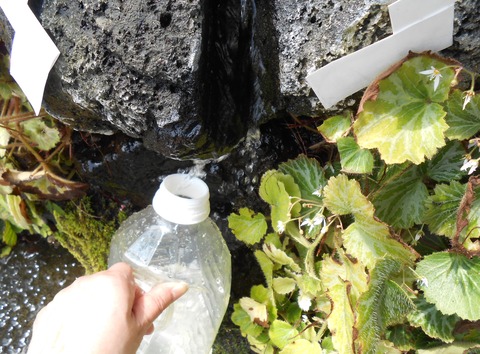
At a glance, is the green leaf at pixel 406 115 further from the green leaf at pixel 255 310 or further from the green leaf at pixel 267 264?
the green leaf at pixel 255 310

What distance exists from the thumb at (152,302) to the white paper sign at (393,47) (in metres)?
0.50

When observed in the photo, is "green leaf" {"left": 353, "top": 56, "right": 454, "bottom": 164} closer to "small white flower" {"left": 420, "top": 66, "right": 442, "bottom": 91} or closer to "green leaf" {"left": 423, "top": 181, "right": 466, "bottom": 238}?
"small white flower" {"left": 420, "top": 66, "right": 442, "bottom": 91}

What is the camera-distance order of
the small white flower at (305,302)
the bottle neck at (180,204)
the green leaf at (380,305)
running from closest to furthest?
the green leaf at (380,305) < the bottle neck at (180,204) < the small white flower at (305,302)

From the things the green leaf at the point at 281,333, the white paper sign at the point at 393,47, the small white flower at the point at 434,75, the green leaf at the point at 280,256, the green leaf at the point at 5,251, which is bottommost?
the green leaf at the point at 281,333

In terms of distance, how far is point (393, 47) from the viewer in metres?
0.83

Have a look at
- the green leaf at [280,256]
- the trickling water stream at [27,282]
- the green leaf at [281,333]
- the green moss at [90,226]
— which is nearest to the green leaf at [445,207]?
the green leaf at [280,256]

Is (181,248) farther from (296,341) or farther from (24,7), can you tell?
(24,7)

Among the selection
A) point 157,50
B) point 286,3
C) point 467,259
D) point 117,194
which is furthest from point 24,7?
point 467,259

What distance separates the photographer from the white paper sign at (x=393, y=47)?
30.7 inches

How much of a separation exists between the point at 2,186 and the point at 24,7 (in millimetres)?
720

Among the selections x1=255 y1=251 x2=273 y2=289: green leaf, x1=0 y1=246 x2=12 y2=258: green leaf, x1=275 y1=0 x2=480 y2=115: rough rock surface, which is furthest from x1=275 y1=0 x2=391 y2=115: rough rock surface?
x1=0 y1=246 x2=12 y2=258: green leaf

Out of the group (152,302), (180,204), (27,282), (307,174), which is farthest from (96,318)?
(27,282)

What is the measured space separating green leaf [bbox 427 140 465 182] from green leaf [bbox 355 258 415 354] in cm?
20

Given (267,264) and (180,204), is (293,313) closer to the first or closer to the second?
(267,264)
